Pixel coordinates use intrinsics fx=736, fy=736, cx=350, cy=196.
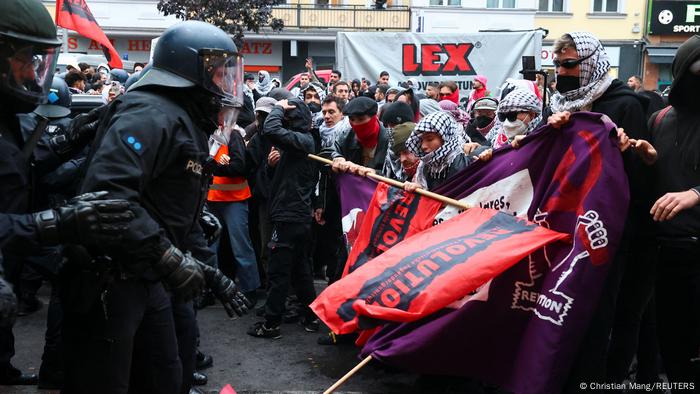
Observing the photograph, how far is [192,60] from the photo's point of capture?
3336mm

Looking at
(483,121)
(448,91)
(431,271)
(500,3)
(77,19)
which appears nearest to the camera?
(431,271)

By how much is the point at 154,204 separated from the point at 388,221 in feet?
7.09

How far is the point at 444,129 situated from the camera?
5.03m

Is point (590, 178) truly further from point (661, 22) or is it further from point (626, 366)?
point (661, 22)

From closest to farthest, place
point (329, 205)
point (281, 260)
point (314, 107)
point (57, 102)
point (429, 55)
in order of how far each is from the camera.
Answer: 1. point (57, 102)
2. point (281, 260)
3. point (329, 205)
4. point (314, 107)
5. point (429, 55)

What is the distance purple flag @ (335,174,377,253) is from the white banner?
963 cm

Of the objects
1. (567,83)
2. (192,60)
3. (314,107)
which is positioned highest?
(192,60)

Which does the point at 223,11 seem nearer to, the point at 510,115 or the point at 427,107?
the point at 427,107

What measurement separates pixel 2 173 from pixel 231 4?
17480 millimetres

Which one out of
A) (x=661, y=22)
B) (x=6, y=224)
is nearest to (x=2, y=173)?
(x=6, y=224)

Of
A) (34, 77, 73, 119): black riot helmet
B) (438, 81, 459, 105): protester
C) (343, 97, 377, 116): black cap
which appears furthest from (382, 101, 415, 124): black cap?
(438, 81, 459, 105): protester

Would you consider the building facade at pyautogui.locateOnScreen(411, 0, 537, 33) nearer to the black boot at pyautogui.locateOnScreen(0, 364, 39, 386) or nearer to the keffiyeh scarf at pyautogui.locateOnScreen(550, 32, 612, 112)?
the keffiyeh scarf at pyautogui.locateOnScreen(550, 32, 612, 112)

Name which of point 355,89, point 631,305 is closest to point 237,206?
point 631,305

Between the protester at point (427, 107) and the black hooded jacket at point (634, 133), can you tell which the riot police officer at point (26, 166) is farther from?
the protester at point (427, 107)
